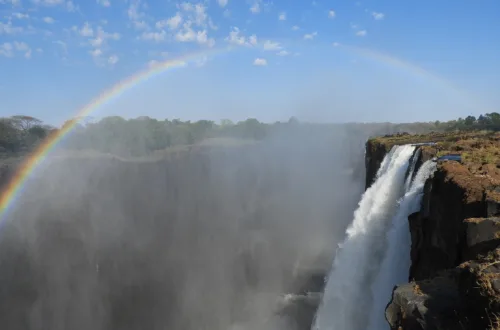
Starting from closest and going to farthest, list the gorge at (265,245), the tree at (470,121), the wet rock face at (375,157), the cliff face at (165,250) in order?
1. the gorge at (265,245)
2. the wet rock face at (375,157)
3. the cliff face at (165,250)
4. the tree at (470,121)

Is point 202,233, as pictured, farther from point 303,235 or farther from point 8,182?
point 8,182

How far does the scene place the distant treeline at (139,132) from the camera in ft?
244

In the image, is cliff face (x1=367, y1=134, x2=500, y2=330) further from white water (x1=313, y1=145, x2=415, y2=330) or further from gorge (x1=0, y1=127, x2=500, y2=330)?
white water (x1=313, y1=145, x2=415, y2=330)

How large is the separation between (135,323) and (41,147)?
62.6 meters

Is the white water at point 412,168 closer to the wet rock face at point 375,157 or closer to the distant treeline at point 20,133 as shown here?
the wet rock face at point 375,157

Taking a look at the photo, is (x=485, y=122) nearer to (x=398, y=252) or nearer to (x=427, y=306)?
(x=398, y=252)

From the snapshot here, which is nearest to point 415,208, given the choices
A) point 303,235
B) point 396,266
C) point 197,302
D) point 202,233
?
point 396,266

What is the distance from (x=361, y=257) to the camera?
15.1m

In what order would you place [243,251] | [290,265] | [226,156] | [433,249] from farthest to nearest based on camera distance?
[226,156]
[243,251]
[290,265]
[433,249]

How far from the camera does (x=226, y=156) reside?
94.6m

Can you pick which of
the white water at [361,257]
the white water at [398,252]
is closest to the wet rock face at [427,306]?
the white water at [398,252]

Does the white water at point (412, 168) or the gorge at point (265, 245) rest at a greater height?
the white water at point (412, 168)

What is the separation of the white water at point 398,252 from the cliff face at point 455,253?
0.75 m

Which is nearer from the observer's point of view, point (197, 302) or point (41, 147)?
point (197, 302)
